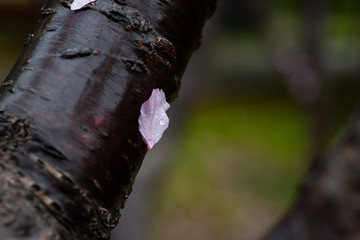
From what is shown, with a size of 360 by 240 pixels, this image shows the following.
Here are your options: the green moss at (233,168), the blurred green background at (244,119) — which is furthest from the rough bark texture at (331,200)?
the green moss at (233,168)

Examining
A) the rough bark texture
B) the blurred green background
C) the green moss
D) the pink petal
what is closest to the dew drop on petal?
the pink petal

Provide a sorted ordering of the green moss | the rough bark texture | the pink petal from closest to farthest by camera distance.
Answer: the pink petal < the rough bark texture < the green moss

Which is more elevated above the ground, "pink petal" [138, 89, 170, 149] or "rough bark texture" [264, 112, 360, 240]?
"pink petal" [138, 89, 170, 149]

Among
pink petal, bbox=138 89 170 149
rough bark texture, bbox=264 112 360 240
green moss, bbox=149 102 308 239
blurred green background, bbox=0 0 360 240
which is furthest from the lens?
green moss, bbox=149 102 308 239

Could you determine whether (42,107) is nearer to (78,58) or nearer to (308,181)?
(78,58)

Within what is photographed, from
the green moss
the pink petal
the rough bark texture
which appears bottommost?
the green moss

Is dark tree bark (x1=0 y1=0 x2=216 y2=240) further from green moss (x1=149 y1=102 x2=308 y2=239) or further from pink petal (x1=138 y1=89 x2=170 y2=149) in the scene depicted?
green moss (x1=149 y1=102 x2=308 y2=239)

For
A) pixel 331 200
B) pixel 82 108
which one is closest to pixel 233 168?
pixel 331 200

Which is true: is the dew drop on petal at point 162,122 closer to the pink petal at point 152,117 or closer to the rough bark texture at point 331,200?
the pink petal at point 152,117
